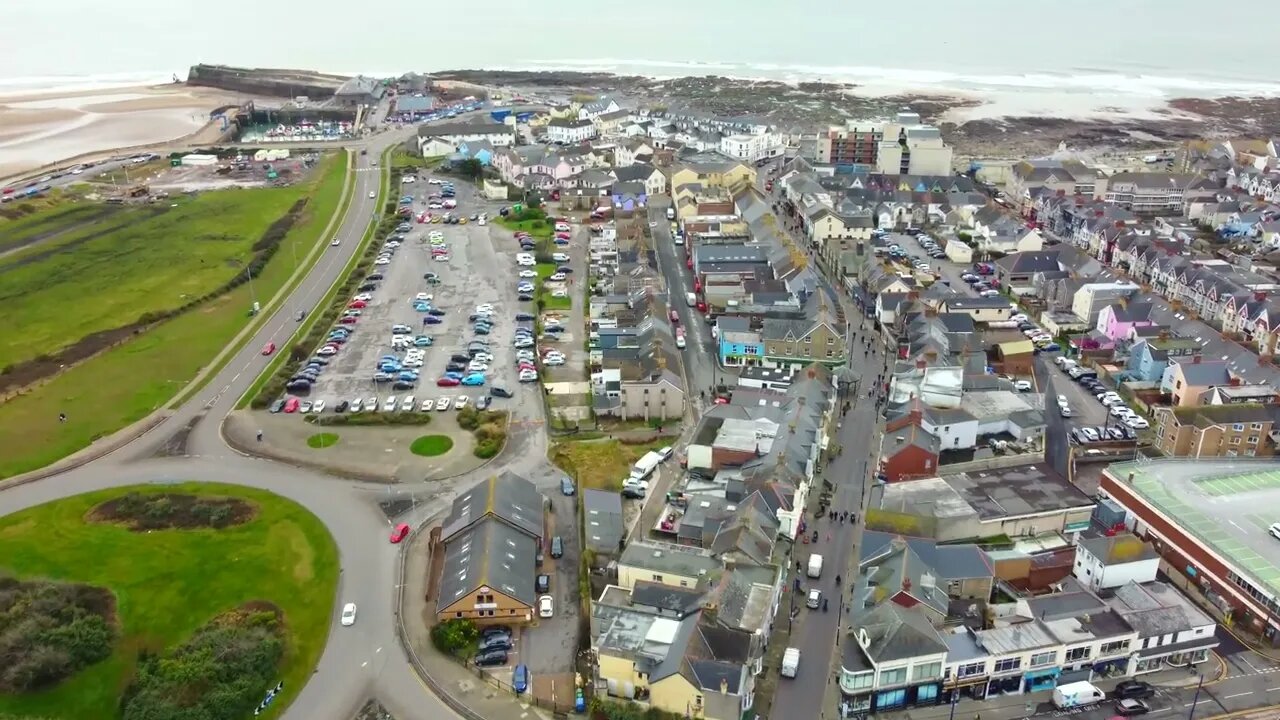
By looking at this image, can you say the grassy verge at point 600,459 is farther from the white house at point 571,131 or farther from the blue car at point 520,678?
the white house at point 571,131

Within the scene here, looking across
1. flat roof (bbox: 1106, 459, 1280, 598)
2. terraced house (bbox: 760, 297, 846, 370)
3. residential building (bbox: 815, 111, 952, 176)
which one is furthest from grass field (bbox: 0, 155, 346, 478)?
residential building (bbox: 815, 111, 952, 176)

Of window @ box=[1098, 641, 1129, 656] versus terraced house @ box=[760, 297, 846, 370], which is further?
terraced house @ box=[760, 297, 846, 370]

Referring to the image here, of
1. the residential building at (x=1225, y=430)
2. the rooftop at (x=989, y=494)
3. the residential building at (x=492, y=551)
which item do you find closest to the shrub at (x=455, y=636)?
the residential building at (x=492, y=551)

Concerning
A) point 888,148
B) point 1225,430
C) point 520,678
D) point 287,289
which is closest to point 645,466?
point 520,678

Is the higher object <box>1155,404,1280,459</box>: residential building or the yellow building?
the yellow building

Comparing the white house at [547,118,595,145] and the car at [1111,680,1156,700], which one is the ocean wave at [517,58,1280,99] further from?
the car at [1111,680,1156,700]
